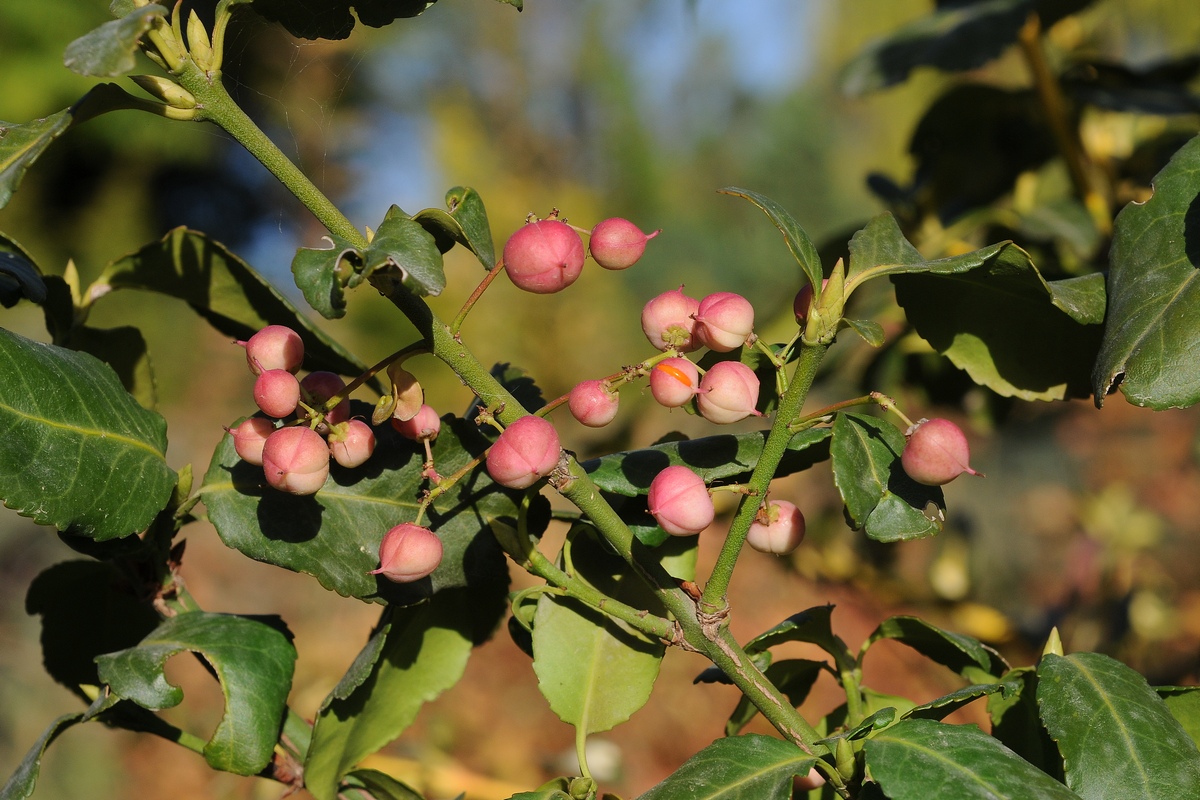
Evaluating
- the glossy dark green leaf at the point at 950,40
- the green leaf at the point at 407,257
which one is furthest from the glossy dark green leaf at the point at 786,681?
the glossy dark green leaf at the point at 950,40

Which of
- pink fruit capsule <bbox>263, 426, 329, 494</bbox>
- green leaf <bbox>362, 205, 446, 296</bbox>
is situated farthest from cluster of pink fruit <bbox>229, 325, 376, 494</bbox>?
green leaf <bbox>362, 205, 446, 296</bbox>

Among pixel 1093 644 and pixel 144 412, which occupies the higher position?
pixel 144 412

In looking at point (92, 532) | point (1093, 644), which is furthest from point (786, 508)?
point (1093, 644)

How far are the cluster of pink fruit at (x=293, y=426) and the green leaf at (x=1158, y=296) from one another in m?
0.39

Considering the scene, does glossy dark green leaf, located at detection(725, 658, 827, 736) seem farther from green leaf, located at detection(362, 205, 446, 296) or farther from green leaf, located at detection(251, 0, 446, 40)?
green leaf, located at detection(251, 0, 446, 40)

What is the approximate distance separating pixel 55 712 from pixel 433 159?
402cm

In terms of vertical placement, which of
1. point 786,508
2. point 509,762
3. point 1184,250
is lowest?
point 509,762

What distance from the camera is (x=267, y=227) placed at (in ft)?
19.8

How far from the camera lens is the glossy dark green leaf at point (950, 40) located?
982mm

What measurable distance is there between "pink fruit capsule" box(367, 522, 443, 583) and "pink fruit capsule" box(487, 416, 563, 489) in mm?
66

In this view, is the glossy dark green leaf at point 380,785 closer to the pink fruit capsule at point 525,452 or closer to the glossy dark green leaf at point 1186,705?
the pink fruit capsule at point 525,452

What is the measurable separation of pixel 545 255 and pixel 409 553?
161 mm

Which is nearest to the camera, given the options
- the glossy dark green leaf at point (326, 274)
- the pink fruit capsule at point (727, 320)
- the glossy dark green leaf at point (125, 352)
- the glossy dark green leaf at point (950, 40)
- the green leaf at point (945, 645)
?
the glossy dark green leaf at point (326, 274)

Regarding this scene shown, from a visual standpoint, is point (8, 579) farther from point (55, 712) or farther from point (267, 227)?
point (267, 227)
